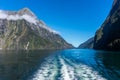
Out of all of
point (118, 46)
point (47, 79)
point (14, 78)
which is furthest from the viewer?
point (118, 46)

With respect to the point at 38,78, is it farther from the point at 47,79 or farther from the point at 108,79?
the point at 108,79

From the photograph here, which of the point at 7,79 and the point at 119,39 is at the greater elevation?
the point at 119,39

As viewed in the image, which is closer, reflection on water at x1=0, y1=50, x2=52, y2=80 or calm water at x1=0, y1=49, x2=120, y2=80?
calm water at x1=0, y1=49, x2=120, y2=80

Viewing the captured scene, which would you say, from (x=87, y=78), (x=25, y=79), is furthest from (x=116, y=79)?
(x=25, y=79)

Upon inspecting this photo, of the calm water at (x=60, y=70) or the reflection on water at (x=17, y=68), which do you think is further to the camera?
the reflection on water at (x=17, y=68)

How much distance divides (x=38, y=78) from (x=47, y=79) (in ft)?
9.23

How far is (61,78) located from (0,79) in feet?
37.8

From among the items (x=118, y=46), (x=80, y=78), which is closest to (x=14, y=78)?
(x=80, y=78)

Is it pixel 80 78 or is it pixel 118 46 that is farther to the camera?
pixel 118 46

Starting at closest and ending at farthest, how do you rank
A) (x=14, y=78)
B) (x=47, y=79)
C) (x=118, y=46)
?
1. (x=47, y=79)
2. (x=14, y=78)
3. (x=118, y=46)

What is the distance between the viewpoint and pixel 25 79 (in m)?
44.9

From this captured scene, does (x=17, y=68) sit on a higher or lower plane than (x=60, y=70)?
higher

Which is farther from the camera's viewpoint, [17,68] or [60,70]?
[17,68]

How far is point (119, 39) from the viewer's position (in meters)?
199
